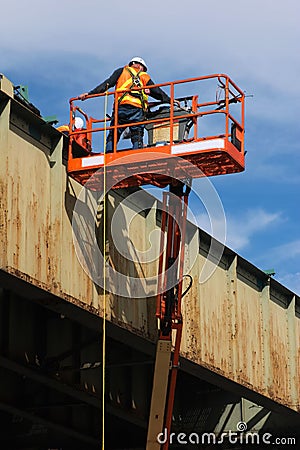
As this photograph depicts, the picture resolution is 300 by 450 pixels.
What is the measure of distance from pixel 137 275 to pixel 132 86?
11.2 feet

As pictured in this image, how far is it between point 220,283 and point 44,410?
14.9ft

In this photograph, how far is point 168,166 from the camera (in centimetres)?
1428

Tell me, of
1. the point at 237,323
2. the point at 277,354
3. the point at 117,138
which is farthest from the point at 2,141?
the point at 277,354

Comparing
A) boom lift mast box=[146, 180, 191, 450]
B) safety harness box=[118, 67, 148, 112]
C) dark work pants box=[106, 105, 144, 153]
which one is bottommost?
boom lift mast box=[146, 180, 191, 450]

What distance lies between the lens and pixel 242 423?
22719 mm

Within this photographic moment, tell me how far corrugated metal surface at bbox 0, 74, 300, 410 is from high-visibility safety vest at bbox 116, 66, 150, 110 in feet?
4.54

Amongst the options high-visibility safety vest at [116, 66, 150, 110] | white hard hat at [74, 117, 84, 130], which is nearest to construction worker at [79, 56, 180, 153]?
high-visibility safety vest at [116, 66, 150, 110]

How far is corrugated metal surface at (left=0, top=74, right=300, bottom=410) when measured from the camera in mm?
13398

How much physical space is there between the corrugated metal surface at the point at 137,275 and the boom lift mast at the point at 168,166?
61 cm

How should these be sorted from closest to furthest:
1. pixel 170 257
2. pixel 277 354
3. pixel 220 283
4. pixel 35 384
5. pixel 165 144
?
pixel 165 144
pixel 170 257
pixel 35 384
pixel 220 283
pixel 277 354

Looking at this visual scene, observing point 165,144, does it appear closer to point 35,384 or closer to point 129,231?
point 129,231

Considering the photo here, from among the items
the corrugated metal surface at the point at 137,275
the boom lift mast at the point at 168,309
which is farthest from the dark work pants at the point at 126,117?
the boom lift mast at the point at 168,309

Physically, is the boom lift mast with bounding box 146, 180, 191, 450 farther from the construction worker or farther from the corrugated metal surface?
the construction worker

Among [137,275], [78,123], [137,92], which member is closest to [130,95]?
[137,92]
